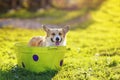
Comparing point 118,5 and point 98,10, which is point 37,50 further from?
point 118,5

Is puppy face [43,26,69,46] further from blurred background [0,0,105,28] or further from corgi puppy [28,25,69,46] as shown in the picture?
blurred background [0,0,105,28]

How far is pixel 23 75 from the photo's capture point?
777 cm

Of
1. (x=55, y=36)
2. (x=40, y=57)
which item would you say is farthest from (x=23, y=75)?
(x=55, y=36)

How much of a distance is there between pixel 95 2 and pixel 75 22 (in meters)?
7.19

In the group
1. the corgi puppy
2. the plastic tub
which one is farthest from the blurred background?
the plastic tub

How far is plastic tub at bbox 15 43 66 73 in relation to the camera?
25.5ft

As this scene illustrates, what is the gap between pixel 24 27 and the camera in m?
18.8

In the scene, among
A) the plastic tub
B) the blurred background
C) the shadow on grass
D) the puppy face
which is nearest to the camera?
the shadow on grass

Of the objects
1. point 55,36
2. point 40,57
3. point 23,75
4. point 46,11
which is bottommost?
point 46,11

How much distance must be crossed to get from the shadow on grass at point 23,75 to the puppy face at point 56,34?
2.49ft

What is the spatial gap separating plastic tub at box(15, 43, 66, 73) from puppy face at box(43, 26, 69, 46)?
452 mm

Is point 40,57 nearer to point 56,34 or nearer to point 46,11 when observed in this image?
point 56,34

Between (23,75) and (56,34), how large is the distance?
1101mm

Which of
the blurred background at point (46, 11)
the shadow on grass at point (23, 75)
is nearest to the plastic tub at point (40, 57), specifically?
the shadow on grass at point (23, 75)
